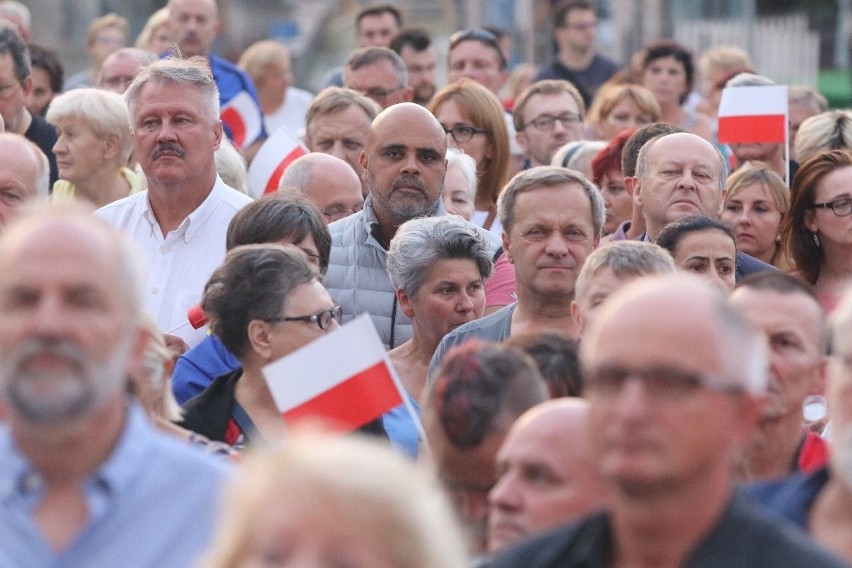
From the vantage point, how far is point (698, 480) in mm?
3412

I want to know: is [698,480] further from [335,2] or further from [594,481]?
[335,2]

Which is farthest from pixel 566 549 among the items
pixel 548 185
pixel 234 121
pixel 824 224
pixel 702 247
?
pixel 234 121

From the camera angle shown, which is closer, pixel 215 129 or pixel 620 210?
pixel 215 129

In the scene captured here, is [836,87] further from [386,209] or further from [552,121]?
[386,209]

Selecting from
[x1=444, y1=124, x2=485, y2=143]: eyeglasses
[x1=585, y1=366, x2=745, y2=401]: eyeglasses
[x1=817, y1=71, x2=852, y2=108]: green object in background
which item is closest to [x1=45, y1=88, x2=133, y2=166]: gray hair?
[x1=444, y1=124, x2=485, y2=143]: eyeglasses

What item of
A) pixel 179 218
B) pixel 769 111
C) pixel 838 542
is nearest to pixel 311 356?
pixel 838 542

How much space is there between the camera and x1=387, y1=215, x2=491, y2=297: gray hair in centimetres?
695

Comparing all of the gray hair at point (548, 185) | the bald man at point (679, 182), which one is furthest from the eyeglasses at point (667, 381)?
the bald man at point (679, 182)

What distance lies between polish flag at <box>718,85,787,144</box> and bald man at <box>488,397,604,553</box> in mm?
5884

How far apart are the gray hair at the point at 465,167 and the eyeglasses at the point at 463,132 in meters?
0.79

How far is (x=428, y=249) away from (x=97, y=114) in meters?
2.82

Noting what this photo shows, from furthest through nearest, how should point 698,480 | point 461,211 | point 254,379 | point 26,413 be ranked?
point 461,211 < point 254,379 < point 26,413 < point 698,480

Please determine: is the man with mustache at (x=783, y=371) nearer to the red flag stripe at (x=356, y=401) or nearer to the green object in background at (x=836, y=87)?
the red flag stripe at (x=356, y=401)

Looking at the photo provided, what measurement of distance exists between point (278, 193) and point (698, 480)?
154 inches
